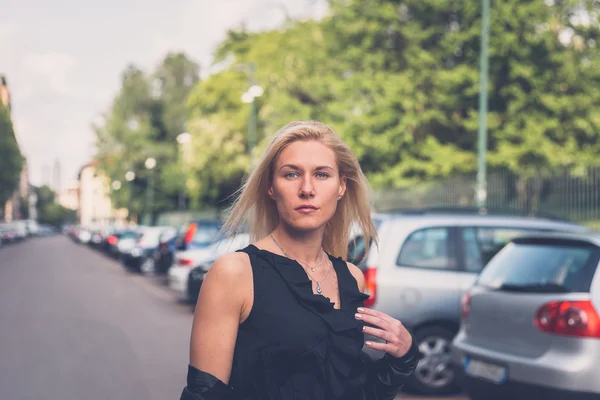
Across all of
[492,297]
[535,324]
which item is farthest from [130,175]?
[535,324]

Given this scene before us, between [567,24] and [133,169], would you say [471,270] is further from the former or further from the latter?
[133,169]

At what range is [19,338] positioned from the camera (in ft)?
37.4

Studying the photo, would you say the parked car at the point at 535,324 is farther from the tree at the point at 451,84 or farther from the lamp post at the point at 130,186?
the lamp post at the point at 130,186

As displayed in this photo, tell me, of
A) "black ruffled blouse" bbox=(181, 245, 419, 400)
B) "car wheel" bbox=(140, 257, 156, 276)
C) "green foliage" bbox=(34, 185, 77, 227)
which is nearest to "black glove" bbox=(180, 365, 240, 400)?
"black ruffled blouse" bbox=(181, 245, 419, 400)

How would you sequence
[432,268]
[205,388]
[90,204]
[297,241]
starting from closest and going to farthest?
1. [205,388]
2. [297,241]
3. [432,268]
4. [90,204]

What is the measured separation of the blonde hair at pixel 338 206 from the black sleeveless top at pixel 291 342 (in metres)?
0.23

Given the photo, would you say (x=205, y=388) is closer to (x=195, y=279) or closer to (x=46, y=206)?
(x=195, y=279)

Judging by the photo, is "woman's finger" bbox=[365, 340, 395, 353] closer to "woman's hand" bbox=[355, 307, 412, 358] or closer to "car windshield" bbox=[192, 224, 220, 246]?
"woman's hand" bbox=[355, 307, 412, 358]

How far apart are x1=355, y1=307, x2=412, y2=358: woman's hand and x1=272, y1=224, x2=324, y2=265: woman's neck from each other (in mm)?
234

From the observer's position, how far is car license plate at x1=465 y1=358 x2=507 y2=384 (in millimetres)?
5667

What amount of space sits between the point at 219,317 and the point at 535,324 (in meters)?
3.75

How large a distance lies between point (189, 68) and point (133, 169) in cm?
958

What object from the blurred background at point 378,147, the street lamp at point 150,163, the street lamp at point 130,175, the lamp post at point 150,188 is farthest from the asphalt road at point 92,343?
the street lamp at point 130,175

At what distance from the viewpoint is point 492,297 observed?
5953 millimetres
